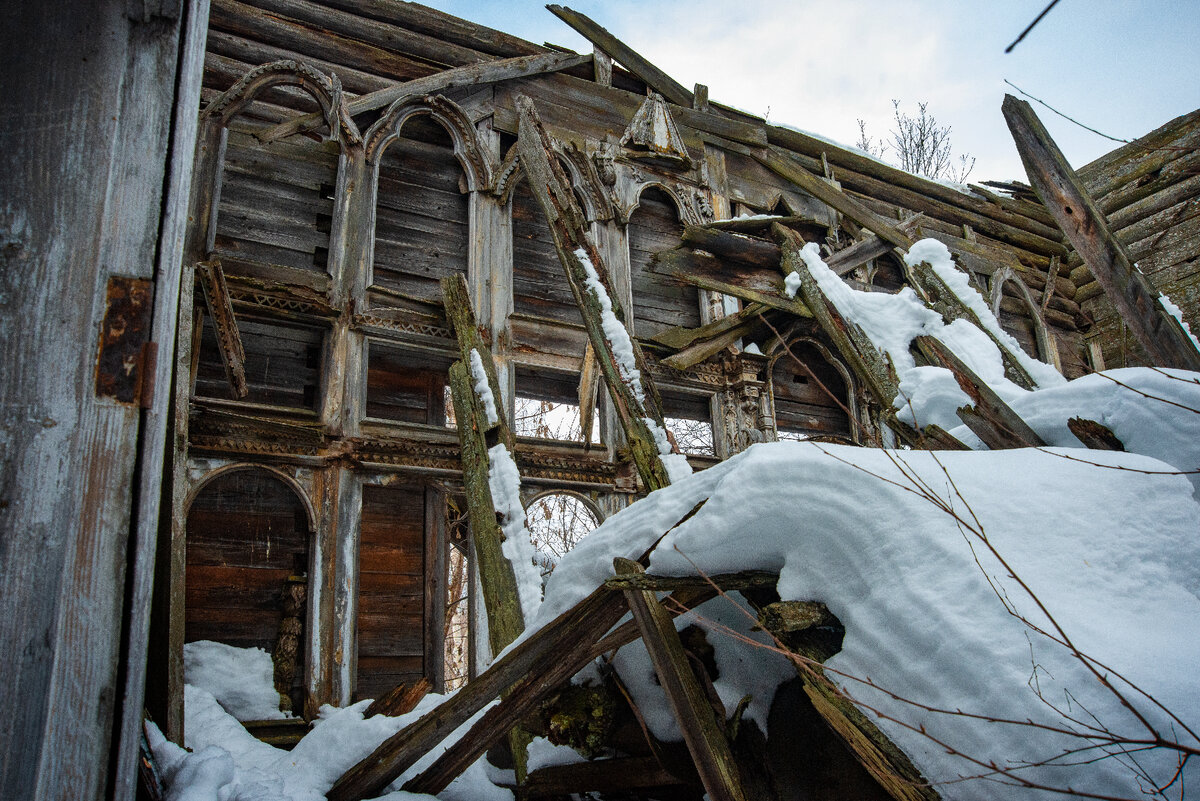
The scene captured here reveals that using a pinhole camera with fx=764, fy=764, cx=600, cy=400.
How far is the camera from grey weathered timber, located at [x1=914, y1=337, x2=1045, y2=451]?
3.40 m

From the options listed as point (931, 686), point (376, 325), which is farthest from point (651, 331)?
point (931, 686)

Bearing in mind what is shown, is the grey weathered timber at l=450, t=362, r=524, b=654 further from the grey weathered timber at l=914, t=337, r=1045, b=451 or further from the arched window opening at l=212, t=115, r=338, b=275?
the arched window opening at l=212, t=115, r=338, b=275

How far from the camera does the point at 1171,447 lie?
2740 millimetres

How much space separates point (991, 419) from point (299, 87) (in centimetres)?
899

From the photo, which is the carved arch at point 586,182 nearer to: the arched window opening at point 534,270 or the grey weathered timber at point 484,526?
the arched window opening at point 534,270

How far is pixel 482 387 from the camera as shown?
5242 mm

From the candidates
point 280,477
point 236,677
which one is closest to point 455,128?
point 280,477

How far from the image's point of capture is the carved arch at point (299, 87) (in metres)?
8.45

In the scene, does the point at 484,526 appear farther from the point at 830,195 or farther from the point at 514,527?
the point at 830,195

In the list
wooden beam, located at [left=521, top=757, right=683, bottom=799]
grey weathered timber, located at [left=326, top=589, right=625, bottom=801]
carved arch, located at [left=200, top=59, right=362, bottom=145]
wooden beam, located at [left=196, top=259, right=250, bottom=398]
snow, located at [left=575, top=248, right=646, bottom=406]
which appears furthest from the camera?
carved arch, located at [left=200, top=59, right=362, bottom=145]

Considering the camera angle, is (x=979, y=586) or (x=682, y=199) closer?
(x=979, y=586)

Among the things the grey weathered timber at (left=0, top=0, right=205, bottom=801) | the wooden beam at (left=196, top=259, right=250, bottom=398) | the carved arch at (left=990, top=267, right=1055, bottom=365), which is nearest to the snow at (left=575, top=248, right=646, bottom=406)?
the wooden beam at (left=196, top=259, right=250, bottom=398)

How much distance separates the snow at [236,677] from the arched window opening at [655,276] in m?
6.06

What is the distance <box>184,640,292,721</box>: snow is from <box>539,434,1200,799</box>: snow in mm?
5958
